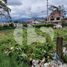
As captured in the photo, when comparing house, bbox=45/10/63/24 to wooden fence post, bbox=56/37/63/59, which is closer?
wooden fence post, bbox=56/37/63/59

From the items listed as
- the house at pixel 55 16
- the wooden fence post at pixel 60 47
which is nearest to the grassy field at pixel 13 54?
the wooden fence post at pixel 60 47

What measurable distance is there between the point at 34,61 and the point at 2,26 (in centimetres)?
661

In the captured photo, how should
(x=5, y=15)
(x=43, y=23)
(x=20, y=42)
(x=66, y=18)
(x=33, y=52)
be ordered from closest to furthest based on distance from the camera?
1. (x=33, y=52)
2. (x=20, y=42)
3. (x=5, y=15)
4. (x=43, y=23)
5. (x=66, y=18)

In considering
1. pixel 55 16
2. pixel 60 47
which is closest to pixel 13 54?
pixel 60 47

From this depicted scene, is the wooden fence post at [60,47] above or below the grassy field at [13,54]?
above

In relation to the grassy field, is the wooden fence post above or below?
above

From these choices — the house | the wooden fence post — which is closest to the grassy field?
the wooden fence post

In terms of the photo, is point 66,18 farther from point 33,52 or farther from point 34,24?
point 33,52

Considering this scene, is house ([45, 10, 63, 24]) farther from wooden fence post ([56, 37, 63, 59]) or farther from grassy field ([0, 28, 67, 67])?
wooden fence post ([56, 37, 63, 59])

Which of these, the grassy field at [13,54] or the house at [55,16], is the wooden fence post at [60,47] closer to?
the grassy field at [13,54]

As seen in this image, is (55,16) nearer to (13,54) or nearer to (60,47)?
(13,54)

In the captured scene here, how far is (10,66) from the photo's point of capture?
5.68 meters

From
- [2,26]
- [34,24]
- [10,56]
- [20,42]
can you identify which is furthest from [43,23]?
[10,56]

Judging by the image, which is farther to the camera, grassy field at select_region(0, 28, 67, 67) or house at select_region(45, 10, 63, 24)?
house at select_region(45, 10, 63, 24)
